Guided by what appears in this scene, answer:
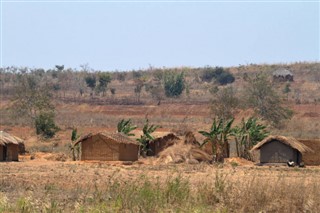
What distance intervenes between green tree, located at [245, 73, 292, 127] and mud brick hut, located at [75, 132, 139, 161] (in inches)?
1118

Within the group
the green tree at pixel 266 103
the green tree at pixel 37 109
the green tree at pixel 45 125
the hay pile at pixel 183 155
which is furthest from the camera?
the green tree at pixel 266 103

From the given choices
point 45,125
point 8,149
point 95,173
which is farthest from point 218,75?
point 95,173

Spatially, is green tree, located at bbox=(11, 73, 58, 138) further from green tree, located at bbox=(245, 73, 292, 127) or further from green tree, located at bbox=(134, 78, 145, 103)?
green tree, located at bbox=(134, 78, 145, 103)

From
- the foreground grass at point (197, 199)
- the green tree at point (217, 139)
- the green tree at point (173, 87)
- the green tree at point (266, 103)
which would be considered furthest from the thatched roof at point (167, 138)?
the green tree at point (173, 87)

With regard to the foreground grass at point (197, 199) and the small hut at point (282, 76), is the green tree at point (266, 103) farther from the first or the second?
the foreground grass at point (197, 199)

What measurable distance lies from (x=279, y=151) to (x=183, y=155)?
424cm

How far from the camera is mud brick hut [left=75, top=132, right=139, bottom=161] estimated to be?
3241cm

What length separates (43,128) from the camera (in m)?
48.4

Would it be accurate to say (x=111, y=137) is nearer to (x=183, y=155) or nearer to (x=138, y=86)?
(x=183, y=155)

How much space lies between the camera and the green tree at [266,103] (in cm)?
6025

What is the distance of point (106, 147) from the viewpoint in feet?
107

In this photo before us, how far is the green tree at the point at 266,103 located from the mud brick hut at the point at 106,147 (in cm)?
2839

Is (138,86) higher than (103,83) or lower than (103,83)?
lower

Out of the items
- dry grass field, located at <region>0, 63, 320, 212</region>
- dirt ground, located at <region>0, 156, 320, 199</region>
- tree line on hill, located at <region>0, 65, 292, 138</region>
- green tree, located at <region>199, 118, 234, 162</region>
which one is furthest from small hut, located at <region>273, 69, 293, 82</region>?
dirt ground, located at <region>0, 156, 320, 199</region>
